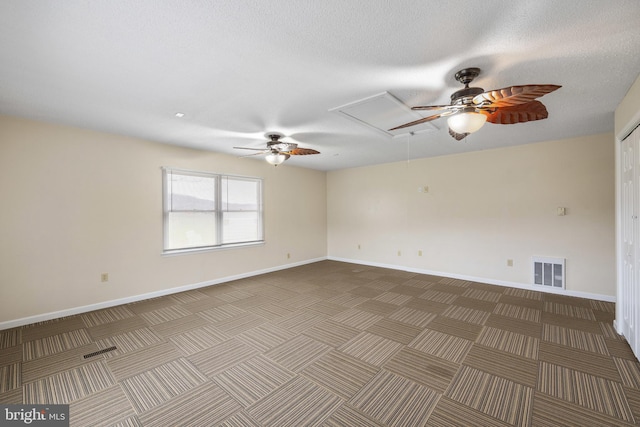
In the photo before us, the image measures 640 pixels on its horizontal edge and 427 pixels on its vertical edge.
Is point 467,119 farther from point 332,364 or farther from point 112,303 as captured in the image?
point 112,303

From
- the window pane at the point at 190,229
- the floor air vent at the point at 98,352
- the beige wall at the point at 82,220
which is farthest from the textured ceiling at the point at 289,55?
the floor air vent at the point at 98,352

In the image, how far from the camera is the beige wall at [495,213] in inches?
166

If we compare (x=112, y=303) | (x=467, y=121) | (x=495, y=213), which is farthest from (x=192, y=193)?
(x=495, y=213)

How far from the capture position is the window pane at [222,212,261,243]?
547 centimetres

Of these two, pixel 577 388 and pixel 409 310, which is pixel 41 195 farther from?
pixel 577 388

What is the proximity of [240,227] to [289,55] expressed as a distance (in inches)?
168

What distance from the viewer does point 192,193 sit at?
196 inches

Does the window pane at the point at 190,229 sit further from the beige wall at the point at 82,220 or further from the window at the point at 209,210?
the beige wall at the point at 82,220

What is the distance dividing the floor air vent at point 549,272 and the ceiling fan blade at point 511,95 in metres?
3.79

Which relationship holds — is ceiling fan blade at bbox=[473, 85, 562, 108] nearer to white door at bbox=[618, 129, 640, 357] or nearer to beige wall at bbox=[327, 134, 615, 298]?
white door at bbox=[618, 129, 640, 357]

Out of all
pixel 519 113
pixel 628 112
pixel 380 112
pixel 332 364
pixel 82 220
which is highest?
pixel 380 112

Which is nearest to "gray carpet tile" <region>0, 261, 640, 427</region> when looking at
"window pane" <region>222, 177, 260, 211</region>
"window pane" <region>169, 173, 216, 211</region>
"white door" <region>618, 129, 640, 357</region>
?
"white door" <region>618, 129, 640, 357</region>

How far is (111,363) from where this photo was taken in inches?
99.6

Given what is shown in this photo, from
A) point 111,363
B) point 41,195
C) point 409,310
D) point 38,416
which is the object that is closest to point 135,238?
point 41,195
